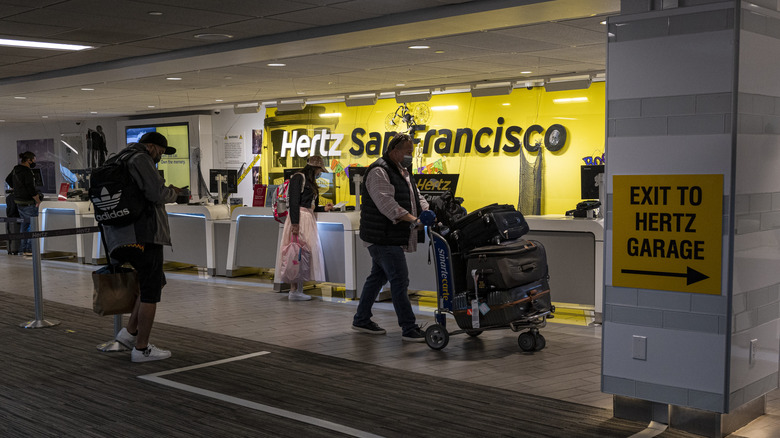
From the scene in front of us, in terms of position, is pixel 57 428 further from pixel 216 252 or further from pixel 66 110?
pixel 66 110

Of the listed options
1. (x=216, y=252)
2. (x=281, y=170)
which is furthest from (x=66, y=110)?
(x=216, y=252)

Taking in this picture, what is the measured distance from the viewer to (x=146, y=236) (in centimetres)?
543

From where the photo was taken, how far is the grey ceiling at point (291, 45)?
6.23 m

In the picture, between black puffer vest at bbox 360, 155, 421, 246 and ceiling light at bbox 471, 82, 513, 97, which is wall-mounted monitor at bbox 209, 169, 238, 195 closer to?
ceiling light at bbox 471, 82, 513, 97

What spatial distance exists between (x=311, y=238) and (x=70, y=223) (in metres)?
5.84

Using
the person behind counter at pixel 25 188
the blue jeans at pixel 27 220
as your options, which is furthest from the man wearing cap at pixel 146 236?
the person behind counter at pixel 25 188

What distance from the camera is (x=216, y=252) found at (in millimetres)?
10438

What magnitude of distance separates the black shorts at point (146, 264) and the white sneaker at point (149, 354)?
1.28ft

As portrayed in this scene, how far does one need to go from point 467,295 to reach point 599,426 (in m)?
1.82

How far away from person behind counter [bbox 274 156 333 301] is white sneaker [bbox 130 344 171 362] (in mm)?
2728

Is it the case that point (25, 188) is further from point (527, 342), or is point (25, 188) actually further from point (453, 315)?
point (527, 342)

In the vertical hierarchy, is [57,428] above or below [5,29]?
below

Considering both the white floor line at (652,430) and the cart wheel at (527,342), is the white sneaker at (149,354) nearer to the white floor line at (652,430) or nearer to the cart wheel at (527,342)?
the cart wheel at (527,342)

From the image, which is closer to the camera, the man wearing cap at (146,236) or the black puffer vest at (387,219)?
the man wearing cap at (146,236)
